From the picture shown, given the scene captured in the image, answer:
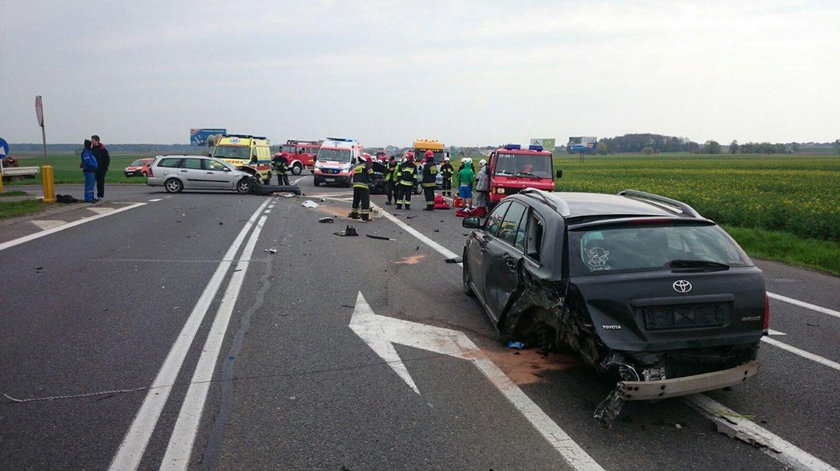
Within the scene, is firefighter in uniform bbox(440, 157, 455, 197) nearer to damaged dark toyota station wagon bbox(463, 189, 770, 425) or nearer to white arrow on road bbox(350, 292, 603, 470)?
white arrow on road bbox(350, 292, 603, 470)

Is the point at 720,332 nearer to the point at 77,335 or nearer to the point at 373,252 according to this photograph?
the point at 77,335

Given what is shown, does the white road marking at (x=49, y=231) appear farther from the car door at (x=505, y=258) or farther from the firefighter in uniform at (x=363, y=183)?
the car door at (x=505, y=258)

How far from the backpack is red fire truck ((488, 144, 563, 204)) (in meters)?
11.9

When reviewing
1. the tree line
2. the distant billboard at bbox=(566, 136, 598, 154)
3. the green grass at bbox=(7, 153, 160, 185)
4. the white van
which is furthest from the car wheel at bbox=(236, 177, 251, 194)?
the tree line

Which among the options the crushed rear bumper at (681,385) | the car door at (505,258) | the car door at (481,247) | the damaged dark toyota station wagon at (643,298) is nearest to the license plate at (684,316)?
Result: the damaged dark toyota station wagon at (643,298)

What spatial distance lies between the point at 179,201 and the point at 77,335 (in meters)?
16.7

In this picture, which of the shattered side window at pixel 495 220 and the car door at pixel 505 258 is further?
the shattered side window at pixel 495 220

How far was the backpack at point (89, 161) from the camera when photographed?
1884 cm

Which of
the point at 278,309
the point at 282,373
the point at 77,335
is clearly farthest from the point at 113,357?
the point at 278,309

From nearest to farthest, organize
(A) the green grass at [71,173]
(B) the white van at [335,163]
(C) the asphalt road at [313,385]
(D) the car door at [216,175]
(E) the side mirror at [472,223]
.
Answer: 1. (C) the asphalt road at [313,385]
2. (E) the side mirror at [472,223]
3. (D) the car door at [216,175]
4. (B) the white van at [335,163]
5. (A) the green grass at [71,173]

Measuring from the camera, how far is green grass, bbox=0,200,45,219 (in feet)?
51.8

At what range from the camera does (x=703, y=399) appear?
4891 millimetres

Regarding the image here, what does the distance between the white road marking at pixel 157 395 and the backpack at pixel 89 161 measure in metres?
12.9

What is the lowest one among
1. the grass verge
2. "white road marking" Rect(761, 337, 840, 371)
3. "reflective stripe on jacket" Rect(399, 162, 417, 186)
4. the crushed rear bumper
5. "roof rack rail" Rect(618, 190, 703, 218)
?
the grass verge
